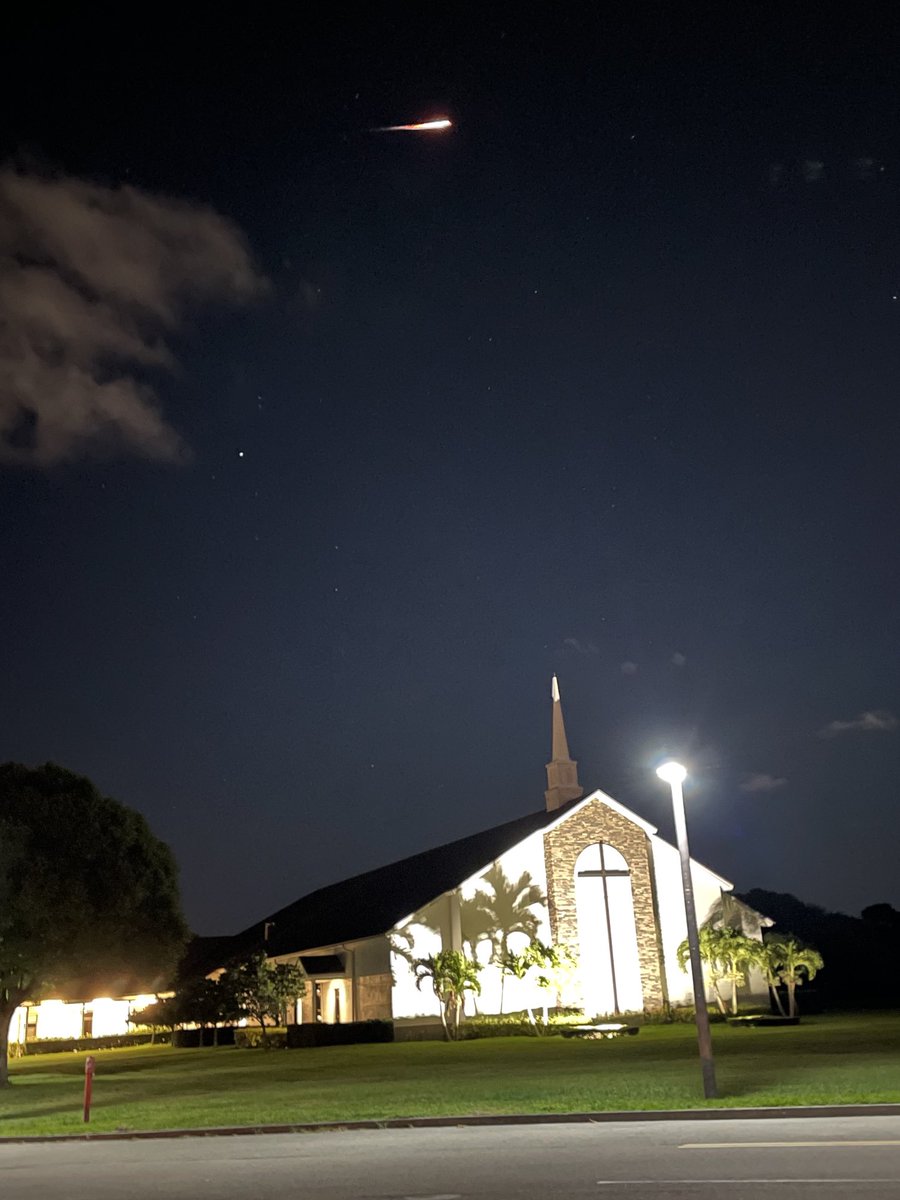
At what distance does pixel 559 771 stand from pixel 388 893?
352 inches

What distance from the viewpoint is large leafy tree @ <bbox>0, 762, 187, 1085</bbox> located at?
105ft

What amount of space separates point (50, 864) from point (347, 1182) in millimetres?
25005

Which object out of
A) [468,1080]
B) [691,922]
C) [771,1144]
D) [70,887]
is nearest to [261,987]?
[70,887]

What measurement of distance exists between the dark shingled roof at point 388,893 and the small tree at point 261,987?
2.09m

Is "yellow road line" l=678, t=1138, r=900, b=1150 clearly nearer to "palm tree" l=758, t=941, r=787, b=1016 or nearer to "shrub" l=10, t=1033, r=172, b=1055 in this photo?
"palm tree" l=758, t=941, r=787, b=1016

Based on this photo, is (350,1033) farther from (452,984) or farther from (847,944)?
(847,944)

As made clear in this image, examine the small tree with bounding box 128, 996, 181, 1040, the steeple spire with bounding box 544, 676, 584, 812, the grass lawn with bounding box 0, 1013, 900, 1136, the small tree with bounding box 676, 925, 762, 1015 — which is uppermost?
the steeple spire with bounding box 544, 676, 584, 812

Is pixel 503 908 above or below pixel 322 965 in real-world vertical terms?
above

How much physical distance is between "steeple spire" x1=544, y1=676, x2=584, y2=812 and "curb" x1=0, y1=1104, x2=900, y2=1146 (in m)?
33.6

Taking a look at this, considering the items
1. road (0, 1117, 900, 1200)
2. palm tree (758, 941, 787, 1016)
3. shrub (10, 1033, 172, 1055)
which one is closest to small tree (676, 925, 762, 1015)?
palm tree (758, 941, 787, 1016)

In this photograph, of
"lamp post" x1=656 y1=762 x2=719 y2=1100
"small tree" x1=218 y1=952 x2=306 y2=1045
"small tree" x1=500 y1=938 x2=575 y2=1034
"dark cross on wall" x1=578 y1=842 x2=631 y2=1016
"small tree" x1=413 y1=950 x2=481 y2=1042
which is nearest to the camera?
"lamp post" x1=656 y1=762 x2=719 y2=1100

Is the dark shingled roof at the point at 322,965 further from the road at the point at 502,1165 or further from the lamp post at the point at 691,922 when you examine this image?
the road at the point at 502,1165

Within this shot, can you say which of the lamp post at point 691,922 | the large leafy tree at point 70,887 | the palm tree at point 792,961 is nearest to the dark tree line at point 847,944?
the palm tree at point 792,961

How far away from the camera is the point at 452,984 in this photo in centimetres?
4025
